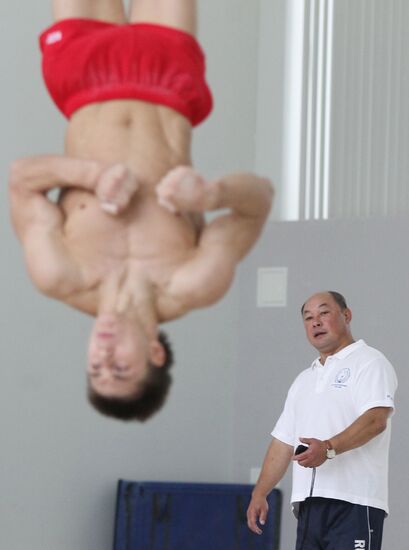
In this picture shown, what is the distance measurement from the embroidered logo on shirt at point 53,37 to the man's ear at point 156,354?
836mm

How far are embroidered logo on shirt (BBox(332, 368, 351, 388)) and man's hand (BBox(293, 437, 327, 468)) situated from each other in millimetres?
354

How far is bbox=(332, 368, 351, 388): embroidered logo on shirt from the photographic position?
4.70 meters

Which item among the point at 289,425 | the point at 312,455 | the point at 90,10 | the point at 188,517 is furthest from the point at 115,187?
the point at 188,517

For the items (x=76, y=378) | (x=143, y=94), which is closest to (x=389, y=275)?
(x=76, y=378)

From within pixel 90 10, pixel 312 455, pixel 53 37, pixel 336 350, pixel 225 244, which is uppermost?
pixel 90 10

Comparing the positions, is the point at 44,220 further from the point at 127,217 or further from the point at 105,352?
the point at 105,352

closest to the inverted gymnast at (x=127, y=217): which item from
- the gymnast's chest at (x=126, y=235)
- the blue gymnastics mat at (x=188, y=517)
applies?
the gymnast's chest at (x=126, y=235)

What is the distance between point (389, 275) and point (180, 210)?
335 cm

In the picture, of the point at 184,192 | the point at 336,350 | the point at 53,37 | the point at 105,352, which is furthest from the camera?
the point at 336,350

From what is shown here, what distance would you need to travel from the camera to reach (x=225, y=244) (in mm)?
3123

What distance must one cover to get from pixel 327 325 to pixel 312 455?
2.00 feet

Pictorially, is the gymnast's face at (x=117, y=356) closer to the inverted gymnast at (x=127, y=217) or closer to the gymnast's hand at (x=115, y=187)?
the inverted gymnast at (x=127, y=217)

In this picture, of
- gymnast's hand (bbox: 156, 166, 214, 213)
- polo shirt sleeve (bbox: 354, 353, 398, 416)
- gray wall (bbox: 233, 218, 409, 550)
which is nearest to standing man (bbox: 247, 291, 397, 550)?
polo shirt sleeve (bbox: 354, 353, 398, 416)

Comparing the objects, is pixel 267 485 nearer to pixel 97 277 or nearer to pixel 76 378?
pixel 76 378
